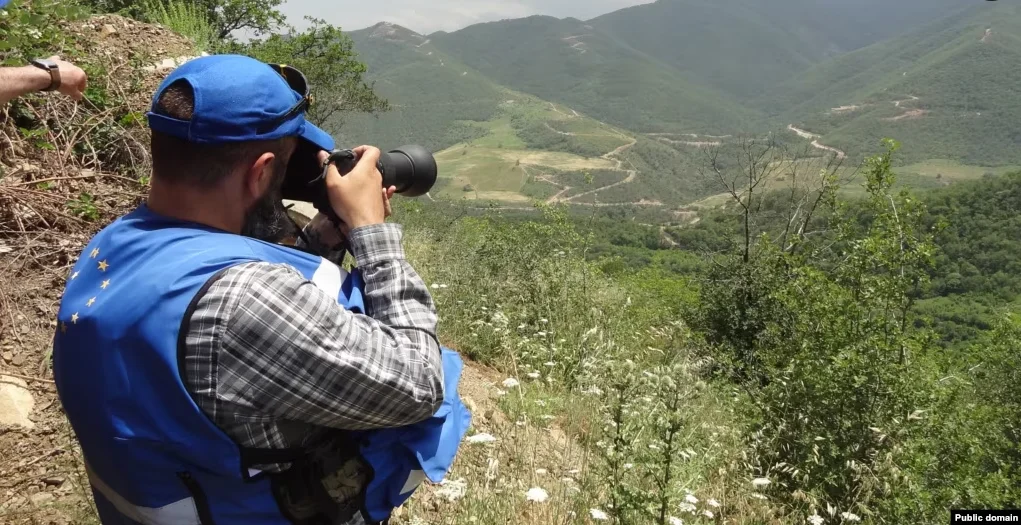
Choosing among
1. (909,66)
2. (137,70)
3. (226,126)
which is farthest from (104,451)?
(909,66)

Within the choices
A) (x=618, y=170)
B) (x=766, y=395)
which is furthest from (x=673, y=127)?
(x=766, y=395)

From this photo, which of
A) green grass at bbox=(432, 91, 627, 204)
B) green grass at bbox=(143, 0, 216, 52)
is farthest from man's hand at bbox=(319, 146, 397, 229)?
green grass at bbox=(432, 91, 627, 204)

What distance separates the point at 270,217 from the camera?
3.94 ft

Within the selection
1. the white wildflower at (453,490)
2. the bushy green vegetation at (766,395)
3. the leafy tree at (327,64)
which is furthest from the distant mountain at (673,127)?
the white wildflower at (453,490)

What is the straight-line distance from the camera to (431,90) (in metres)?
188

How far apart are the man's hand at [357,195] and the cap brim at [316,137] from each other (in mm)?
18

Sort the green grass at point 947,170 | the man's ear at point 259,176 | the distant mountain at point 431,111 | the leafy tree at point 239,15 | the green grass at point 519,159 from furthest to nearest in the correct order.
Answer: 1. the distant mountain at point 431,111
2. the green grass at point 519,159
3. the green grass at point 947,170
4. the leafy tree at point 239,15
5. the man's ear at point 259,176

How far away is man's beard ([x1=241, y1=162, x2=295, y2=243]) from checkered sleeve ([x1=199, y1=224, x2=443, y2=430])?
197 millimetres

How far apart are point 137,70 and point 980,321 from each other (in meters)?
32.1

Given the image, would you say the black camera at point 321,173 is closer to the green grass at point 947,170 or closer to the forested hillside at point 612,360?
the forested hillside at point 612,360

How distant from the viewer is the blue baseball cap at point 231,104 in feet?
3.24

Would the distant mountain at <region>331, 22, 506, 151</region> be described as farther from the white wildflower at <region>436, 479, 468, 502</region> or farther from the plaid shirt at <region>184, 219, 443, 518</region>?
the plaid shirt at <region>184, 219, 443, 518</region>

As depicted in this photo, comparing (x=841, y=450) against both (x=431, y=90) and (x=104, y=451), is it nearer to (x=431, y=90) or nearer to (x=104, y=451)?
(x=104, y=451)

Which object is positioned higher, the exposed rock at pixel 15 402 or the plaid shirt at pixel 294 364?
the plaid shirt at pixel 294 364
